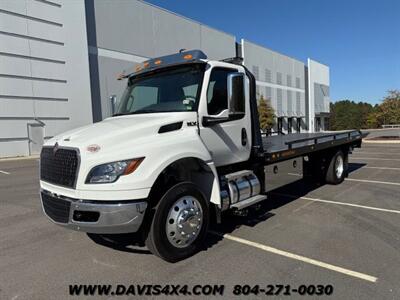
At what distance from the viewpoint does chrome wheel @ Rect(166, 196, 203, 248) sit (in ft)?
13.7

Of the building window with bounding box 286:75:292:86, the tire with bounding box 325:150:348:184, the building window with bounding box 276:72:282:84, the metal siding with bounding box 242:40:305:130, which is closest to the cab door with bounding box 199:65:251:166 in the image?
the tire with bounding box 325:150:348:184

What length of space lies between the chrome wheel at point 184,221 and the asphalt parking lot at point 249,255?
0.30 meters

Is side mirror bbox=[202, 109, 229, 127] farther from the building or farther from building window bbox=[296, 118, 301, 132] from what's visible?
building window bbox=[296, 118, 301, 132]

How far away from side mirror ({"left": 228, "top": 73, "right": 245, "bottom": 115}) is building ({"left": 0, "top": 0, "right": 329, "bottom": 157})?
13074 millimetres

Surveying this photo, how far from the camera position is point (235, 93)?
193 inches

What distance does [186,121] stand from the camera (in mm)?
4531

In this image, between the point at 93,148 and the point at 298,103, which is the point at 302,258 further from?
the point at 298,103

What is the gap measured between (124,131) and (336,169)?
684 cm

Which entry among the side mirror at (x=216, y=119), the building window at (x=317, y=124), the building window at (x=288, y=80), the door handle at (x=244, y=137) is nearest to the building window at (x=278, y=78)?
the building window at (x=288, y=80)

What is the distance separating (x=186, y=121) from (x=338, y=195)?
4.91 meters

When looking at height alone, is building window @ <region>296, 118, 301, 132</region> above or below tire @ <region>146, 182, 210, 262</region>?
above

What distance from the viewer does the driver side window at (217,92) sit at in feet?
16.0

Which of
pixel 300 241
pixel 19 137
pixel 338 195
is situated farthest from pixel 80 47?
pixel 300 241

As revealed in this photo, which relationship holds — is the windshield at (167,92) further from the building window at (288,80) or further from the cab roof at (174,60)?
the building window at (288,80)
